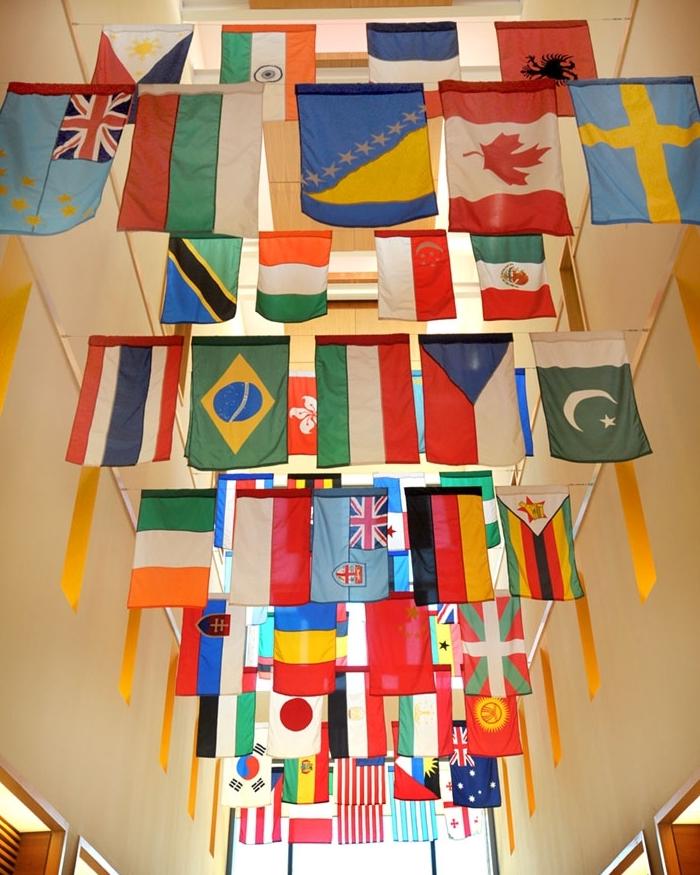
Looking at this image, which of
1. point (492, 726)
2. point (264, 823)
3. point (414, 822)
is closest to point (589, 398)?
point (492, 726)

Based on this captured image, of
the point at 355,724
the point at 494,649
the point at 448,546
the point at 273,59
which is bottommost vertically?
the point at 355,724

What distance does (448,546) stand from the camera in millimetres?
8375

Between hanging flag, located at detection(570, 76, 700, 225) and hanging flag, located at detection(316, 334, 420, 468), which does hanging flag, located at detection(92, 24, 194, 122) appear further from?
hanging flag, located at detection(570, 76, 700, 225)

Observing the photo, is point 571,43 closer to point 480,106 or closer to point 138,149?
point 480,106

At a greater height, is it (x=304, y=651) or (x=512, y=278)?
(x=512, y=278)

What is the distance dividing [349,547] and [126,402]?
100 inches

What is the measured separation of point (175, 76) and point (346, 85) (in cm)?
177

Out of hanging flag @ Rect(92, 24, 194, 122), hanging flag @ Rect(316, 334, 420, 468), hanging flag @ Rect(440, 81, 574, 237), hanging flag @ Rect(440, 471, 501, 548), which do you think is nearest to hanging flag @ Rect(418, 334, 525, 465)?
hanging flag @ Rect(316, 334, 420, 468)

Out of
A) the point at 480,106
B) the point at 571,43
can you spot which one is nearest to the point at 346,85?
the point at 480,106

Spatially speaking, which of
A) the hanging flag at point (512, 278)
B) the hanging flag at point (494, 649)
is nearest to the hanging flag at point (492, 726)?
the hanging flag at point (494, 649)

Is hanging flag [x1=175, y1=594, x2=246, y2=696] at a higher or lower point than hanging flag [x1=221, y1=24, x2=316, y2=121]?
lower

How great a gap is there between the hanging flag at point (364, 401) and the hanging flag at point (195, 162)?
1462 millimetres

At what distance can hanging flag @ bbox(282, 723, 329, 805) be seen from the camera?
36.4 feet

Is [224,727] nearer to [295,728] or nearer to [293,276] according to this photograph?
[295,728]
